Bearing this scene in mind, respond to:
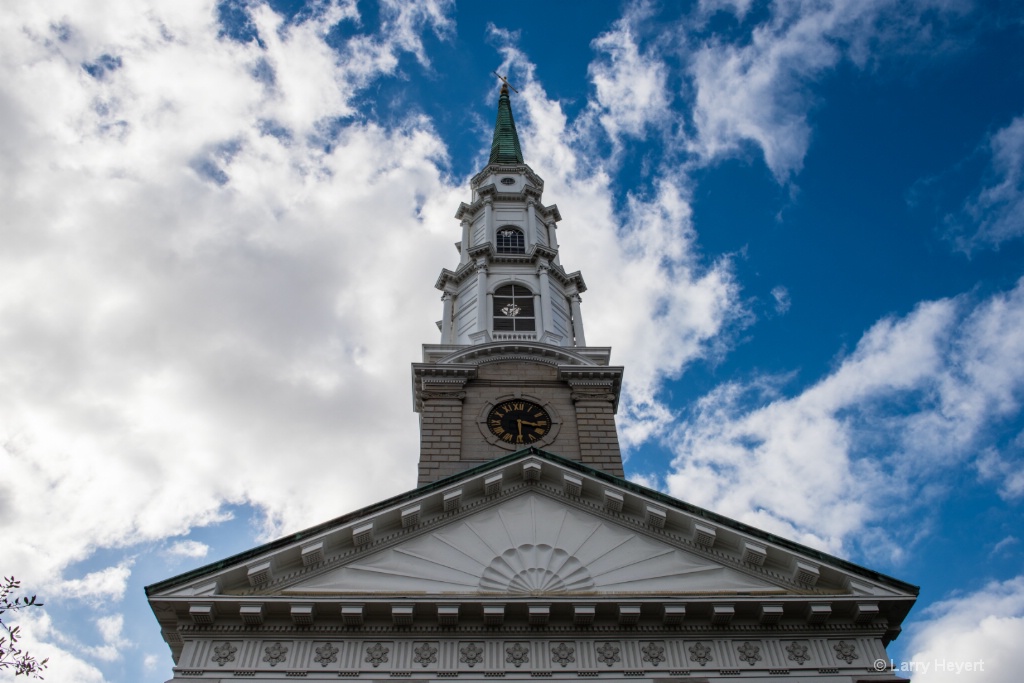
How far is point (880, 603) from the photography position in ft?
63.8

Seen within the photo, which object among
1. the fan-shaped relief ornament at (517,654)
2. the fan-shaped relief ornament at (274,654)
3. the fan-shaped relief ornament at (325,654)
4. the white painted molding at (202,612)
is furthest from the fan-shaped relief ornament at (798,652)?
the white painted molding at (202,612)

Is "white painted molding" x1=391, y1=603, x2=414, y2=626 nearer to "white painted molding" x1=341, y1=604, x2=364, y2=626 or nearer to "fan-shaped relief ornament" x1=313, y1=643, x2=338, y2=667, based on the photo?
"white painted molding" x1=341, y1=604, x2=364, y2=626

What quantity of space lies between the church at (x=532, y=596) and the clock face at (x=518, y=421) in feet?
25.9

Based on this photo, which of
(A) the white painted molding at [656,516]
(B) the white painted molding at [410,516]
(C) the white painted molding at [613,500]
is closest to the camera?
(B) the white painted molding at [410,516]

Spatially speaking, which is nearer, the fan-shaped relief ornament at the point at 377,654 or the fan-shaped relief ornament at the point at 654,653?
the fan-shaped relief ornament at the point at 377,654

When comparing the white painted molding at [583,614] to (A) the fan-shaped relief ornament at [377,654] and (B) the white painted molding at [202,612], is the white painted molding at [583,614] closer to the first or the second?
(A) the fan-shaped relief ornament at [377,654]

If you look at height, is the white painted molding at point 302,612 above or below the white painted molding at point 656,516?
below

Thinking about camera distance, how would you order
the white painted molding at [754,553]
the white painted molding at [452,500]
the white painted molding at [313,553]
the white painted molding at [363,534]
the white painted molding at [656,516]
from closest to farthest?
the white painted molding at [313,553]
the white painted molding at [754,553]
the white painted molding at [363,534]
the white painted molding at [656,516]
the white painted molding at [452,500]

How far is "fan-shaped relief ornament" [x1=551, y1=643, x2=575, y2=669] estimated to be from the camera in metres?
18.7

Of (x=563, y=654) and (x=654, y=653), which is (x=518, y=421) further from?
(x=654, y=653)

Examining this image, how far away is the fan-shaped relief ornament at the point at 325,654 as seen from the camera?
1861 cm

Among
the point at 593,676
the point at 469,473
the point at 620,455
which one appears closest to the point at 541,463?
the point at 469,473

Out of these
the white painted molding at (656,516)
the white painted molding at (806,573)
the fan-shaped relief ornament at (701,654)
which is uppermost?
the white painted molding at (656,516)

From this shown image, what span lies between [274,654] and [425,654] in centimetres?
334
